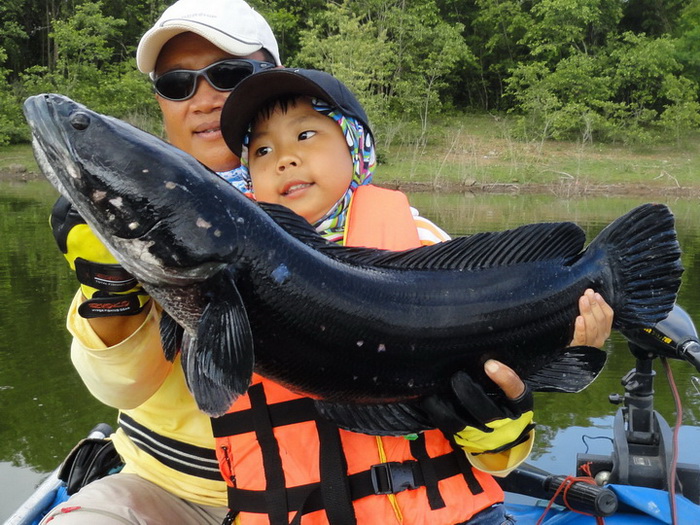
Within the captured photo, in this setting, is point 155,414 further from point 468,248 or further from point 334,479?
point 468,248

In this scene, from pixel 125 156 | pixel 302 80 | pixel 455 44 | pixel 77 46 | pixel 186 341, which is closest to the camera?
pixel 125 156

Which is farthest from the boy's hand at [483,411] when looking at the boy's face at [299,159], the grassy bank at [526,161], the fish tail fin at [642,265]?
the grassy bank at [526,161]

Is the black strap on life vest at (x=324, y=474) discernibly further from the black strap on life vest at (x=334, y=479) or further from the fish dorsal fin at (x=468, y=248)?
the fish dorsal fin at (x=468, y=248)

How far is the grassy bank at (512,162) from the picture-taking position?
2705 centimetres

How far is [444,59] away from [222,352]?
37522 mm

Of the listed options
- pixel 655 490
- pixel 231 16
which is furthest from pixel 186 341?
pixel 655 490

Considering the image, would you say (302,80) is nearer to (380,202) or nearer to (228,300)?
(380,202)

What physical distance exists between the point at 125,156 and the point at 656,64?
128 feet

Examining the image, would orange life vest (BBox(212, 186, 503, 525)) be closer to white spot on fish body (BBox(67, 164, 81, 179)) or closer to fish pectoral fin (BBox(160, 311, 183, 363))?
fish pectoral fin (BBox(160, 311, 183, 363))

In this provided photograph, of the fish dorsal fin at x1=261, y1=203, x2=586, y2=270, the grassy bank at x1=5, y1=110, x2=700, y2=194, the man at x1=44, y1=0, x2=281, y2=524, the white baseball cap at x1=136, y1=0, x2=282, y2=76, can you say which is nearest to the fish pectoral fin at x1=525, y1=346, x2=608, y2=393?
the fish dorsal fin at x1=261, y1=203, x2=586, y2=270

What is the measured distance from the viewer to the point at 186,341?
1896 millimetres

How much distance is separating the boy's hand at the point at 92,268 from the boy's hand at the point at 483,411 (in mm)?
1094

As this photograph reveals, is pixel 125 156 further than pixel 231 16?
No

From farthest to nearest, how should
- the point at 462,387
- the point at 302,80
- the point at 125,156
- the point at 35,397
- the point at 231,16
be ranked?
the point at 35,397 < the point at 231,16 < the point at 302,80 < the point at 462,387 < the point at 125,156
